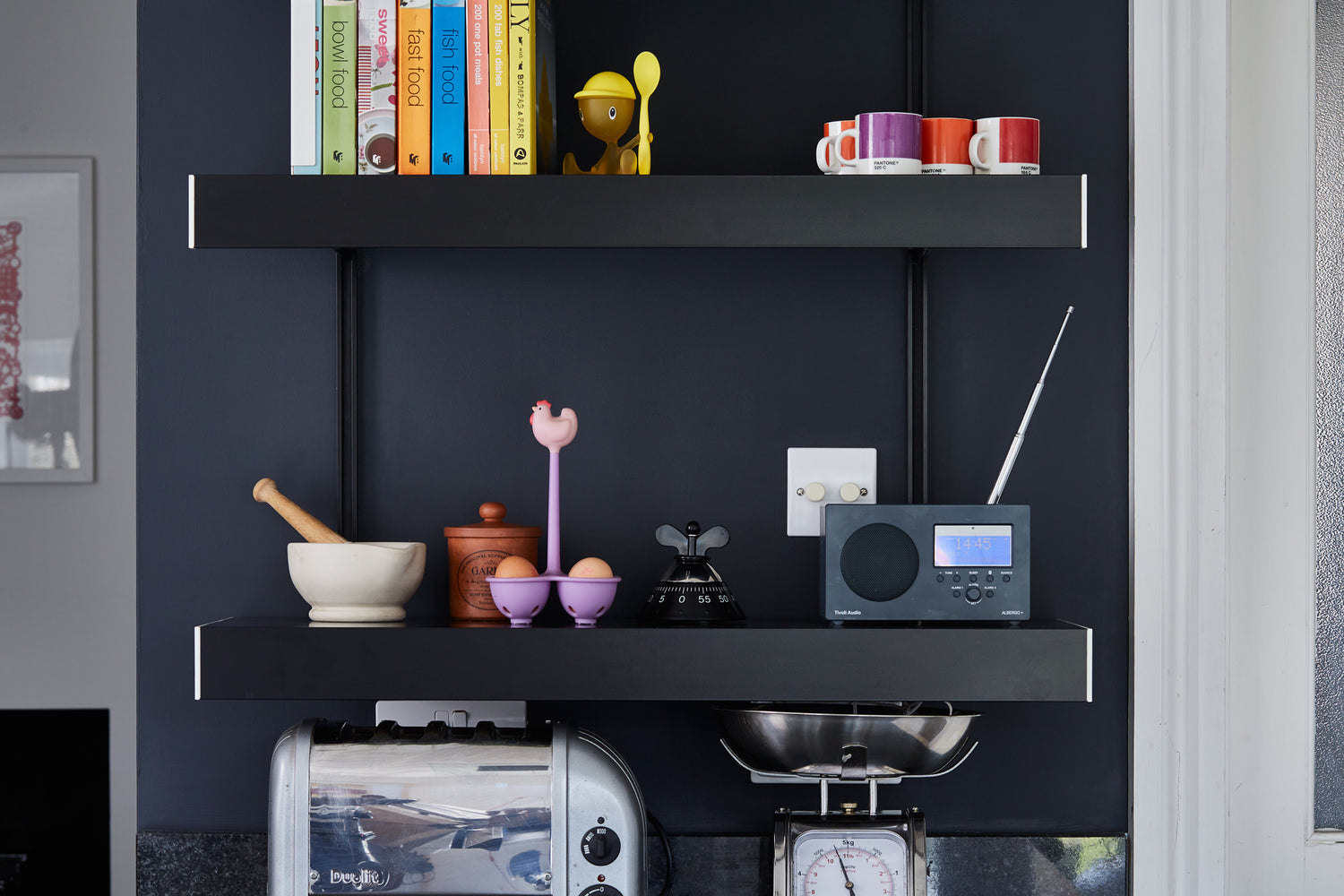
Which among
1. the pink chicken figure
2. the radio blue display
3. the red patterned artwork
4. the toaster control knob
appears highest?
the red patterned artwork

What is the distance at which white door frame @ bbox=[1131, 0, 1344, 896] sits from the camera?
1.42 meters

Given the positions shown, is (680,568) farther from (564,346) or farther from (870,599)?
(564,346)

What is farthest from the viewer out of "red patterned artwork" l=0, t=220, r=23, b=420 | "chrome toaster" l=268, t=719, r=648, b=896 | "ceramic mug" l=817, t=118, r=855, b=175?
"red patterned artwork" l=0, t=220, r=23, b=420

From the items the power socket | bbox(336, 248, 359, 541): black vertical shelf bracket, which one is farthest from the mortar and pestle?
the power socket

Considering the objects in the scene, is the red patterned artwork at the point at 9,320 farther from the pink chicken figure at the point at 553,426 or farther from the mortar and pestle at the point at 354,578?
the pink chicken figure at the point at 553,426

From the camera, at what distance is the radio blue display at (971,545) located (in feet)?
4.07

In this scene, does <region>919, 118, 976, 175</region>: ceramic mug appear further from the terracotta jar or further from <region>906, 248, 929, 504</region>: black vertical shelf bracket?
the terracotta jar

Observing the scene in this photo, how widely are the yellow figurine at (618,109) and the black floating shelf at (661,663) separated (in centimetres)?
55

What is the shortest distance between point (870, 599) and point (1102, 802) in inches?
19.7

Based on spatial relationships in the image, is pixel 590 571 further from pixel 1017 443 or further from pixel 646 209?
pixel 1017 443

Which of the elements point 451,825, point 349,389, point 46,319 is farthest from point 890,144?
point 46,319

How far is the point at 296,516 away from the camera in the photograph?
1337 millimetres

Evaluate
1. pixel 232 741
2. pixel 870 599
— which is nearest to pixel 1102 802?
pixel 870 599

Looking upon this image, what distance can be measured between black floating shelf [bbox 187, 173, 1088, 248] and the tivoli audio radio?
0.31 meters
